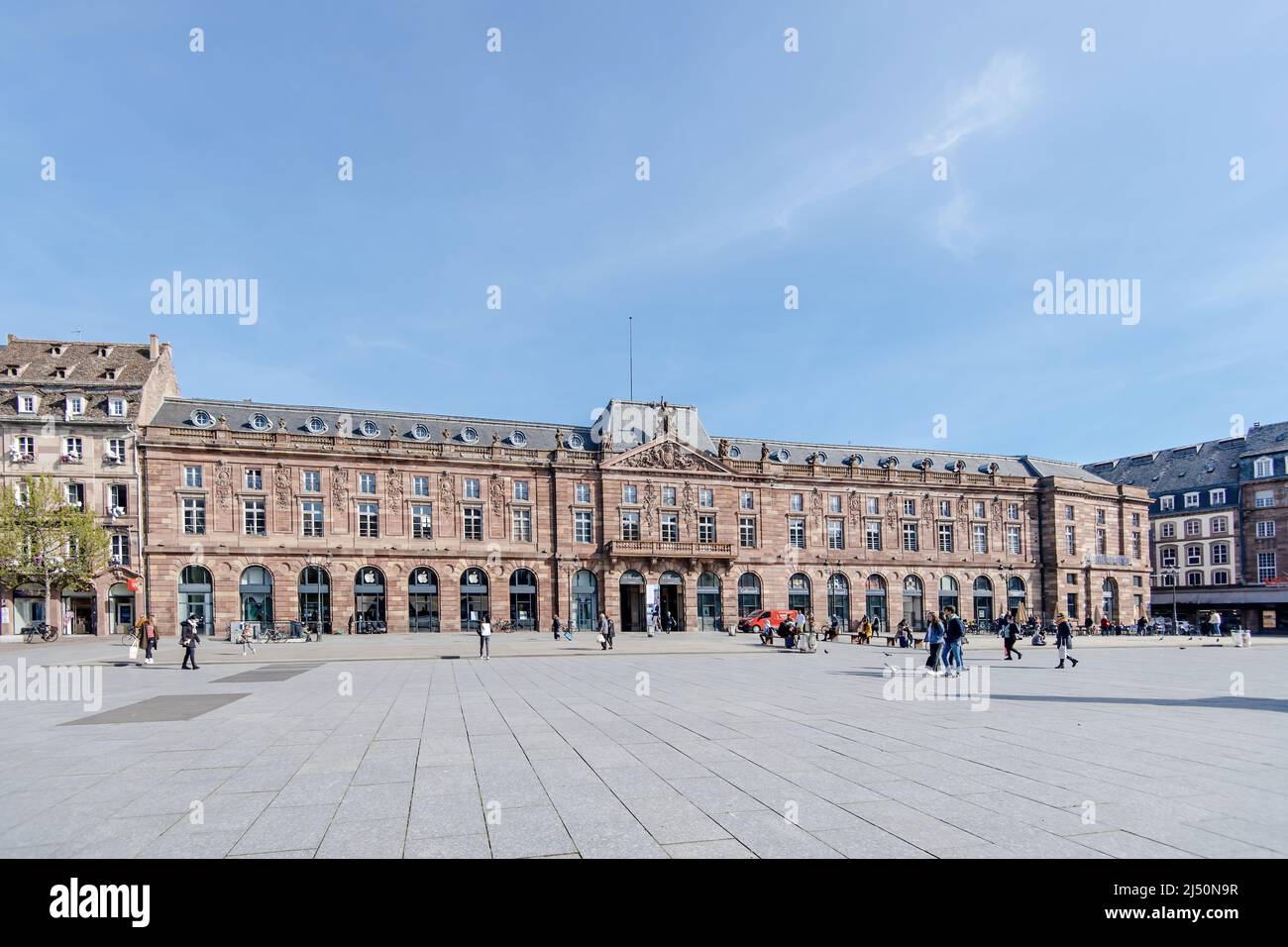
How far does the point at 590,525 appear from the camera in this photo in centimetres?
6241

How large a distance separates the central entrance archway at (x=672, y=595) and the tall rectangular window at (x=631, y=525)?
12.7 feet

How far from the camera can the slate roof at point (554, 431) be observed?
187 feet

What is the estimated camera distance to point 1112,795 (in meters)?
8.38

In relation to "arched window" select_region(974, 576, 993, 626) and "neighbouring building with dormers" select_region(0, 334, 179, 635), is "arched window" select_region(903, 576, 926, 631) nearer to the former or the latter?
"arched window" select_region(974, 576, 993, 626)

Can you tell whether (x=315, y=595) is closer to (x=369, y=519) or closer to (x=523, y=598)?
(x=369, y=519)

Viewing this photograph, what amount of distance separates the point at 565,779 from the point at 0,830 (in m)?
5.48

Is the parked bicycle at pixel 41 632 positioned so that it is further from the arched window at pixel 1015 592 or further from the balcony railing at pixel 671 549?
the arched window at pixel 1015 592

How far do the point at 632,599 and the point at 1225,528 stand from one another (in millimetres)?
63388

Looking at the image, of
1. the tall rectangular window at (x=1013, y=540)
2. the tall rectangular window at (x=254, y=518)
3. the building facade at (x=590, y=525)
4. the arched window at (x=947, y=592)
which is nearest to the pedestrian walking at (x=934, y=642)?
the building facade at (x=590, y=525)

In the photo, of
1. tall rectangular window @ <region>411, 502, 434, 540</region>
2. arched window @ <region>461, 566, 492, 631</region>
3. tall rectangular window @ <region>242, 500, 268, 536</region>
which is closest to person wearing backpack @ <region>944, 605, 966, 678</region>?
arched window @ <region>461, 566, 492, 631</region>

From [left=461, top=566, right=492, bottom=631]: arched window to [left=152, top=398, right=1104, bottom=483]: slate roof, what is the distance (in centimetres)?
1034
